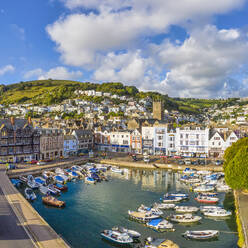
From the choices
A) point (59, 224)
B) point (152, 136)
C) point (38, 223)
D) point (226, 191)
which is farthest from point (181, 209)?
point (152, 136)

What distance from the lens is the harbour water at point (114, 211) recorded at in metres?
23.3

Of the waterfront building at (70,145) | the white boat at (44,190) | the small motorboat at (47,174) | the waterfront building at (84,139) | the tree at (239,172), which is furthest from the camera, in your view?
the waterfront building at (84,139)

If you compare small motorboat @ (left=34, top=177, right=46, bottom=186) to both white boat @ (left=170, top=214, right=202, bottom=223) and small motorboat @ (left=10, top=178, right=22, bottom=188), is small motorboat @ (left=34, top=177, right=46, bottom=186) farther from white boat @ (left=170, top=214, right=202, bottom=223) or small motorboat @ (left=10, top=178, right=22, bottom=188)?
white boat @ (left=170, top=214, right=202, bottom=223)

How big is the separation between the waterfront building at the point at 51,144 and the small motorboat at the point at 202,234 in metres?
42.5

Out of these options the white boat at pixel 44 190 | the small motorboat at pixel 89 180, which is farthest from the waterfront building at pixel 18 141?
the white boat at pixel 44 190

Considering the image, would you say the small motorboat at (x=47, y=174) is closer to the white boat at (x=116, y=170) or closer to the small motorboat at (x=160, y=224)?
the white boat at (x=116, y=170)

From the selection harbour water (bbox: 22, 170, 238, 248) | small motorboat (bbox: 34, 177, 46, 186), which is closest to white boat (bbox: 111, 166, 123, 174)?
harbour water (bbox: 22, 170, 238, 248)

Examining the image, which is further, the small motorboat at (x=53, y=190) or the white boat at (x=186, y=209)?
the small motorboat at (x=53, y=190)

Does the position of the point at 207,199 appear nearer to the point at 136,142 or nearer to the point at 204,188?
the point at 204,188

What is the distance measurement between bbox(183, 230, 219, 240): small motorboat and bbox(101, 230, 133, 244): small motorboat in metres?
5.84

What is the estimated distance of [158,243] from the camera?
68.7ft

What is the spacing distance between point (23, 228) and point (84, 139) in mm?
50126

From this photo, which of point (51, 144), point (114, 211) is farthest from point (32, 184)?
point (51, 144)

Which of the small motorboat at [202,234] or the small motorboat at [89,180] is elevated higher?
the small motorboat at [89,180]
